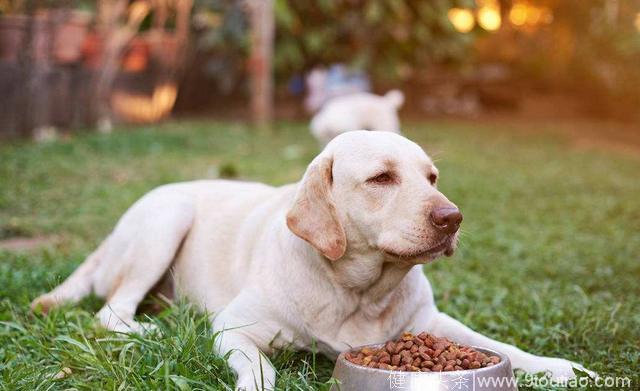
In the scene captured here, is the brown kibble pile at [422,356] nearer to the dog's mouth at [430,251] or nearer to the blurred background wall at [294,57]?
the dog's mouth at [430,251]

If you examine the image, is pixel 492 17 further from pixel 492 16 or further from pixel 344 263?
pixel 344 263

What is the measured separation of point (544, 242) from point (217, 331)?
353 cm

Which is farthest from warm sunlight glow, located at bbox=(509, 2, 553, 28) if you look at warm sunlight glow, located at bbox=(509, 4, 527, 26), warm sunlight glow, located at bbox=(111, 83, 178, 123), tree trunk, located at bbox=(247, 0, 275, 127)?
warm sunlight glow, located at bbox=(111, 83, 178, 123)

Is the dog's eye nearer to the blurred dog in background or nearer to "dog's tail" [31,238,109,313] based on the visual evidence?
"dog's tail" [31,238,109,313]

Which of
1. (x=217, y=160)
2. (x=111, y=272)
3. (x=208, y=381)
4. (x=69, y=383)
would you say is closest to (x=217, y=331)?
(x=208, y=381)

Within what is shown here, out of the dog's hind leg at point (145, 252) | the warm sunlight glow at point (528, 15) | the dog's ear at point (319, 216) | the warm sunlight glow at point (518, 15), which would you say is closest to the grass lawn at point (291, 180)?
the dog's hind leg at point (145, 252)

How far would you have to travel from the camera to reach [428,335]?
2814mm

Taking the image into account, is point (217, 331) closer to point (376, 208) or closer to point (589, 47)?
point (376, 208)

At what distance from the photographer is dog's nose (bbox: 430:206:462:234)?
277 cm

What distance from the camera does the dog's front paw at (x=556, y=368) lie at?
2984mm

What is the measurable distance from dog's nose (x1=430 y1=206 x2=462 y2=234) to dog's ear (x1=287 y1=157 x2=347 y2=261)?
1.13 feet

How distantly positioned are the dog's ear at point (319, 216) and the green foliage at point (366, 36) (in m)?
12.3

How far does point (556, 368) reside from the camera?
302 cm

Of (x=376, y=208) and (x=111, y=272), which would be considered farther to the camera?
(x=111, y=272)
